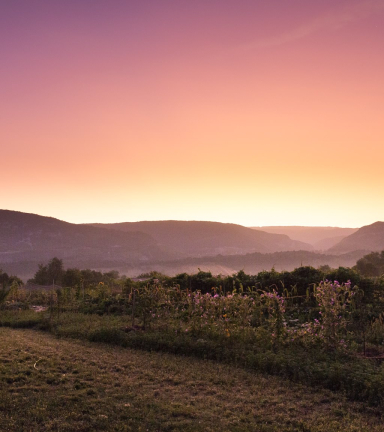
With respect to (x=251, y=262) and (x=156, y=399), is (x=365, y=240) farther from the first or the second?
(x=156, y=399)

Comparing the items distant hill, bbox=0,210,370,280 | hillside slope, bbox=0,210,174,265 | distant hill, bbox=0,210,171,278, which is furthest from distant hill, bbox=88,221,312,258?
hillside slope, bbox=0,210,174,265

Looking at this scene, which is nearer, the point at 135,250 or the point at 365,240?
the point at 135,250

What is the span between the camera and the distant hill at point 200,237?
128m

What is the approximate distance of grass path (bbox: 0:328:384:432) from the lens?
4.91 m

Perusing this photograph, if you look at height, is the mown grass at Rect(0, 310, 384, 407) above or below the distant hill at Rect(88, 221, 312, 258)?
below

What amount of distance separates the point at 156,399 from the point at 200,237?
12778cm

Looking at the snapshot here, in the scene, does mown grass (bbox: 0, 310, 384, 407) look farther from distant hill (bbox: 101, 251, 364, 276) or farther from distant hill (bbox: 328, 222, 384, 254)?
distant hill (bbox: 328, 222, 384, 254)

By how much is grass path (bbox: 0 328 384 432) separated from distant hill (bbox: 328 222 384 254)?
127411 millimetres

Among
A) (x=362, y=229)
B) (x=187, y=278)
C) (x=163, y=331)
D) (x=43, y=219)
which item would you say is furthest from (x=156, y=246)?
(x=163, y=331)

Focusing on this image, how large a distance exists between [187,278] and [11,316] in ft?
24.6

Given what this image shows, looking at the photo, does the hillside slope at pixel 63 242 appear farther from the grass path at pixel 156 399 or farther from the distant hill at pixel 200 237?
the grass path at pixel 156 399

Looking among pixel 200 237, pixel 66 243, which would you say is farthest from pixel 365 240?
pixel 66 243

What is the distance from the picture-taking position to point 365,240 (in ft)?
429

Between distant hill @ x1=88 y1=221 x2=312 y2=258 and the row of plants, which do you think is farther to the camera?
distant hill @ x1=88 y1=221 x2=312 y2=258
